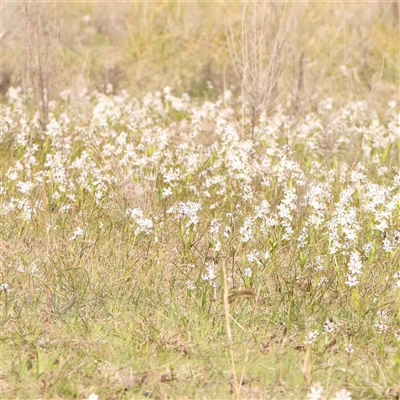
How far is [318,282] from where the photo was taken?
4.32 m

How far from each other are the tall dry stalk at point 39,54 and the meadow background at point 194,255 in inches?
1.0

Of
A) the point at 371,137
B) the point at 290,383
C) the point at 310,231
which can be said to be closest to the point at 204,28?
the point at 371,137

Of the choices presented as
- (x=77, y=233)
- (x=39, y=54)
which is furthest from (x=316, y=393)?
(x=39, y=54)

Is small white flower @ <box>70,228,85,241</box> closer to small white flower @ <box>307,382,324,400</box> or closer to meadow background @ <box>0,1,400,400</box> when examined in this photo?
meadow background @ <box>0,1,400,400</box>

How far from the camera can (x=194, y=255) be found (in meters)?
4.70

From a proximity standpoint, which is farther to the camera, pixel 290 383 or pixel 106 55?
pixel 106 55

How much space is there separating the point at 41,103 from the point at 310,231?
3823 millimetres

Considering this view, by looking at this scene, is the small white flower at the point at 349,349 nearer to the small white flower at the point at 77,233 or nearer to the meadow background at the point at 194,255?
the meadow background at the point at 194,255

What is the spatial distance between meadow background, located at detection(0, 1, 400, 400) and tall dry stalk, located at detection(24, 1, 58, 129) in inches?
1.0

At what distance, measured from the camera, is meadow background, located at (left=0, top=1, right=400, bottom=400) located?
360 cm

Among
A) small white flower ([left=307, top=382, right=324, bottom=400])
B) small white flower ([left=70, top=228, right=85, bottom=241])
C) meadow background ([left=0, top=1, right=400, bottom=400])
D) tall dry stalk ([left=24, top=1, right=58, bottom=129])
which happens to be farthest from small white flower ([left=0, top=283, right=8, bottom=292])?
tall dry stalk ([left=24, top=1, right=58, bottom=129])

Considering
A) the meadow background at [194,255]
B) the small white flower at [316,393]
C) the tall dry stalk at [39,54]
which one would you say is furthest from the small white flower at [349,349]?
the tall dry stalk at [39,54]

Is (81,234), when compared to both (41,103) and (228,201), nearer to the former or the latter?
(228,201)

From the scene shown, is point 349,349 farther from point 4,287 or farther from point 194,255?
point 4,287
